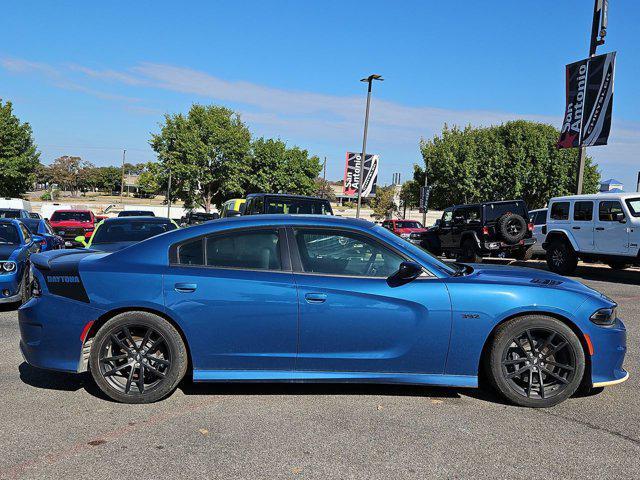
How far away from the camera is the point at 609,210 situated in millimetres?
13141

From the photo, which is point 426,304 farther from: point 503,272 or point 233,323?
point 233,323

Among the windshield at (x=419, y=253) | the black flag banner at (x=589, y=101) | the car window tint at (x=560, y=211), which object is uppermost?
the black flag banner at (x=589, y=101)

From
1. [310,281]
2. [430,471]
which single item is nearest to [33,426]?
[310,281]

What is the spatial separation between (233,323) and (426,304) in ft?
4.86

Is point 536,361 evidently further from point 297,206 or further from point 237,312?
point 297,206

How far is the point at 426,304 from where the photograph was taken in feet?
14.2

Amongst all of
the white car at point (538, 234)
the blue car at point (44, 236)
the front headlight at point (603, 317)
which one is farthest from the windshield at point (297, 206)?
the front headlight at point (603, 317)

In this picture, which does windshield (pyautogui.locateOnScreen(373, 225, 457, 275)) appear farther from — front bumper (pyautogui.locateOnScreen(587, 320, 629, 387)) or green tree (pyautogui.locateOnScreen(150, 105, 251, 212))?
green tree (pyautogui.locateOnScreen(150, 105, 251, 212))

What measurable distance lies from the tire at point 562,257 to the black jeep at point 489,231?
127cm

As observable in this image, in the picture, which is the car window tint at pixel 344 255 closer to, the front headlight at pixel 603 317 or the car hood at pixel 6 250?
the front headlight at pixel 603 317

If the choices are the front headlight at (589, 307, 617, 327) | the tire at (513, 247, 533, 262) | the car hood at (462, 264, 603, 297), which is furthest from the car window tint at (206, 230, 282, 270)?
the tire at (513, 247, 533, 262)

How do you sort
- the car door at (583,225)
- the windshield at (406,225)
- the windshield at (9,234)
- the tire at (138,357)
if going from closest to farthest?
the tire at (138,357)
the windshield at (9,234)
the car door at (583,225)
the windshield at (406,225)

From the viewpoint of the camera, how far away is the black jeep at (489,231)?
16.0 metres

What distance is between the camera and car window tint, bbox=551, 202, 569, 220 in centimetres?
1438
